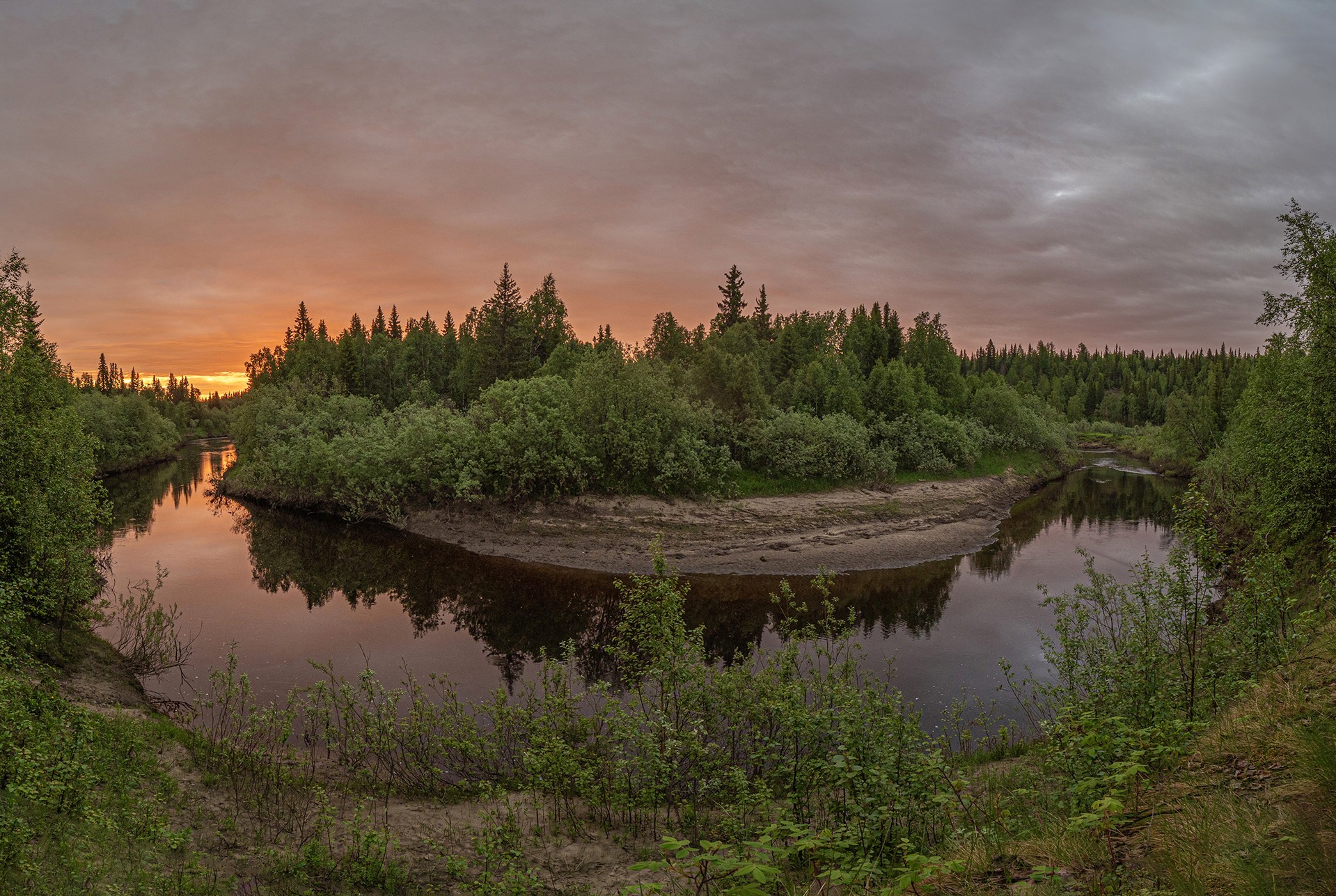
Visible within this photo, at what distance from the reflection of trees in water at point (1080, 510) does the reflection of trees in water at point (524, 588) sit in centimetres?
24

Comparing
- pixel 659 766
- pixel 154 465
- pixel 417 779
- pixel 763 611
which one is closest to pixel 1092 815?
pixel 659 766

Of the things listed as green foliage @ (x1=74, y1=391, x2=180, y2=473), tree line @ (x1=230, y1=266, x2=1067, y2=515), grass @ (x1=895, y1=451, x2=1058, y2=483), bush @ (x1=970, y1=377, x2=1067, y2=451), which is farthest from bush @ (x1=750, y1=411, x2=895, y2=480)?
green foliage @ (x1=74, y1=391, x2=180, y2=473)

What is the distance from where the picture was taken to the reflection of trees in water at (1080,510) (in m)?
37.5

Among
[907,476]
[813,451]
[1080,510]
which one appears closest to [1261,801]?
[813,451]

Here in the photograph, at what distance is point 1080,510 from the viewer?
53.2 meters

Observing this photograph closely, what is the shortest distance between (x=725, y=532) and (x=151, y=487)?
203ft

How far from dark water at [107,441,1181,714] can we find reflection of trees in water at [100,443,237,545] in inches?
33.4

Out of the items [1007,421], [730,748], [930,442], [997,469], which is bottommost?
[730,748]

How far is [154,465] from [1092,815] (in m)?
110

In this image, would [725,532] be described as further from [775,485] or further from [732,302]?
[732,302]

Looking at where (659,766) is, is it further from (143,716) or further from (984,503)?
(984,503)

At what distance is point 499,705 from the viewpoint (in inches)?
505

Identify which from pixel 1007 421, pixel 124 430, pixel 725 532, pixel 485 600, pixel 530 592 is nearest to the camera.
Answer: pixel 485 600

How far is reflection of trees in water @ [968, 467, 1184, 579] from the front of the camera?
123 ft
